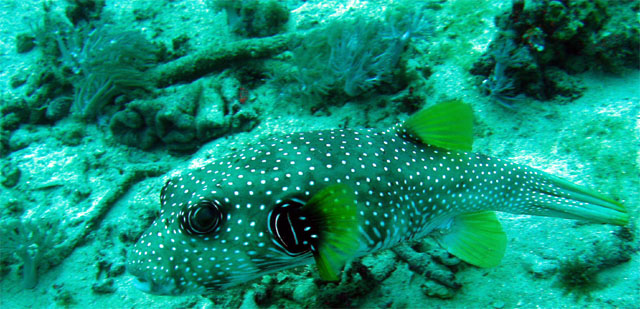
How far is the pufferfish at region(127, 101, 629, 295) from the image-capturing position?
84.1 inches

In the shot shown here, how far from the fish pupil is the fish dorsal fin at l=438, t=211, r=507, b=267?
1.44m

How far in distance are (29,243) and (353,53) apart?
Answer: 5039 millimetres

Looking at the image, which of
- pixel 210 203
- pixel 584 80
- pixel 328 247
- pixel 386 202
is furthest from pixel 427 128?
pixel 584 80

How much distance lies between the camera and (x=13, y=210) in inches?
202

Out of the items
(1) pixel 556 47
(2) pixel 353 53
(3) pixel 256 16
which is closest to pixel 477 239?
(2) pixel 353 53

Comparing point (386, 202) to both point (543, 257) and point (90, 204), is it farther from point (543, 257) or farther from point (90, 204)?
point (90, 204)

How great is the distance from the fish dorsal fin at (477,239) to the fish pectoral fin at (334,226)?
130 cm

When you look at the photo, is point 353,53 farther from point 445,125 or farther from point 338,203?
point 338,203

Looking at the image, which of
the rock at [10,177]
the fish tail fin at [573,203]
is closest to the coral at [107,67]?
the rock at [10,177]

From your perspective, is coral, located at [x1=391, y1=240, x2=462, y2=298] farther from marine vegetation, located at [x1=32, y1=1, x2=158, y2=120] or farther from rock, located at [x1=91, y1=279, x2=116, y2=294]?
marine vegetation, located at [x1=32, y1=1, x2=158, y2=120]

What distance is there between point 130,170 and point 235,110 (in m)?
1.79

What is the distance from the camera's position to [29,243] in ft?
14.7

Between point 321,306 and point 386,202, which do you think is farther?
point 321,306

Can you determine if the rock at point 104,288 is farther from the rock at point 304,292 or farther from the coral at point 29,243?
the rock at point 304,292
